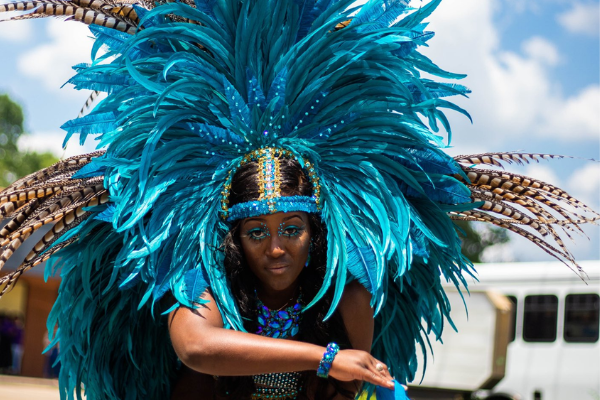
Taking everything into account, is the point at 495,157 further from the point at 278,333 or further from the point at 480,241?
the point at 480,241

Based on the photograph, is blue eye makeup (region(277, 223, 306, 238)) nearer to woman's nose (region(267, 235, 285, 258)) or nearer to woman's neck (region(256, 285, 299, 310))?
woman's nose (region(267, 235, 285, 258))

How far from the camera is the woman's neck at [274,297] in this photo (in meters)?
2.24

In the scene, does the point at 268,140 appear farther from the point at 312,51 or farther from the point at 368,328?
the point at 368,328

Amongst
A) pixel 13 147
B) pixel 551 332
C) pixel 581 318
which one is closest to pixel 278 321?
pixel 581 318

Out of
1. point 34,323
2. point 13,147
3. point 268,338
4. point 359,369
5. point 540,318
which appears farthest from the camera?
point 13,147

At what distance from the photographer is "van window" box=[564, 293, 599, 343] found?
412 inches

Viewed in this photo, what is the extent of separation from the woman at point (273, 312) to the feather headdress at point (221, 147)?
0.06 meters

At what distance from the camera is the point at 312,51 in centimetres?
210

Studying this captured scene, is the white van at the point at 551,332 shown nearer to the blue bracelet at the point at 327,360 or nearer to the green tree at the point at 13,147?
the blue bracelet at the point at 327,360

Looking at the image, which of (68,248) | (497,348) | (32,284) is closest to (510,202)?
(68,248)

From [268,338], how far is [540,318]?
10259 mm

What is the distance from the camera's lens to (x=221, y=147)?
2.15m

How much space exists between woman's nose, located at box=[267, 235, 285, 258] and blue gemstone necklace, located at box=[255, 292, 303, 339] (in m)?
0.24

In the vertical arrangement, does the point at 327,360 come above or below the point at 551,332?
below
